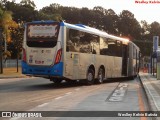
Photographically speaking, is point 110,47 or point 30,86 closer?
point 30,86

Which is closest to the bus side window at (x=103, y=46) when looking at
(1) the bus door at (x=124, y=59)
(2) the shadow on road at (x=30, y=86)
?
(2) the shadow on road at (x=30, y=86)

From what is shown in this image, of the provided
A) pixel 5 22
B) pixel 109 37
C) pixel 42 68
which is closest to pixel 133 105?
pixel 42 68

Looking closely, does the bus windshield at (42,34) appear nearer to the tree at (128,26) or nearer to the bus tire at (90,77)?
the bus tire at (90,77)

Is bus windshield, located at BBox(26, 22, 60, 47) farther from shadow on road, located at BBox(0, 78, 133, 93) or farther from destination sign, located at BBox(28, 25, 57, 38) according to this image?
shadow on road, located at BBox(0, 78, 133, 93)

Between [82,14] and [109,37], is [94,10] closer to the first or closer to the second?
[82,14]

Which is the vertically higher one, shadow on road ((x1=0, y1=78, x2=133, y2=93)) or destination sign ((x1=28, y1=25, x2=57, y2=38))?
destination sign ((x1=28, y1=25, x2=57, y2=38))

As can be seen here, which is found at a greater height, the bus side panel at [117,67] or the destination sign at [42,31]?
the destination sign at [42,31]

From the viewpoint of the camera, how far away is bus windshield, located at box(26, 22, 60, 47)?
69.3ft

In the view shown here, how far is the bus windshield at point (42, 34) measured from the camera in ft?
69.3

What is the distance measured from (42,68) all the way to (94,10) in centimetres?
9564

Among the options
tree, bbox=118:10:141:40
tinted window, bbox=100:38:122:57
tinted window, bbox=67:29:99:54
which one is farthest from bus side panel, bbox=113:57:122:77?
tree, bbox=118:10:141:40

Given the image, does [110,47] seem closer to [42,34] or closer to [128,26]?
[42,34]

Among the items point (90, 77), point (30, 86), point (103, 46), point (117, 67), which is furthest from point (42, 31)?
point (117, 67)

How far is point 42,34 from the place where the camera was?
21.5 meters
